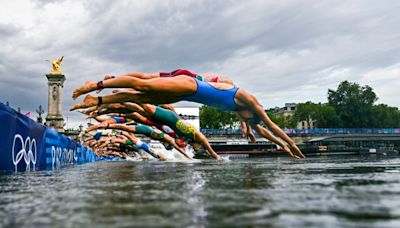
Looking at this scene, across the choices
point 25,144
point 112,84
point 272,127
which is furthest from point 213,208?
point 25,144

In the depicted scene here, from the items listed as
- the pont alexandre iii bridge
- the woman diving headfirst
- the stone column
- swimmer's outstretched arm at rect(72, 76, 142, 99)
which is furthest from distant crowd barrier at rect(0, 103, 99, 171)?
the pont alexandre iii bridge

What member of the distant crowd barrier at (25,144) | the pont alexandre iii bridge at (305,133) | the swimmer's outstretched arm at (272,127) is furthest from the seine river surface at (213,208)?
the pont alexandre iii bridge at (305,133)

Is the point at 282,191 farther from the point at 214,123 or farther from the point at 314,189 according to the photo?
the point at 214,123

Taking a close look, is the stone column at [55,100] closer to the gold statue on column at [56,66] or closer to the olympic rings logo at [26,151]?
the gold statue on column at [56,66]

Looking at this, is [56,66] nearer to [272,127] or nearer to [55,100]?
[55,100]

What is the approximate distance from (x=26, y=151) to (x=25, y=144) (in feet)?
0.78

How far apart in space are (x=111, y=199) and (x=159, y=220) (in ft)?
4.40

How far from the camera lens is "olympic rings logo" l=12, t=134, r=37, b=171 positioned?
10.3 m

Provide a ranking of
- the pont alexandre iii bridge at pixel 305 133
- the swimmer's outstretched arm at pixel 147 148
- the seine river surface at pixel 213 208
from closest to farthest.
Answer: the seine river surface at pixel 213 208
the swimmer's outstretched arm at pixel 147 148
the pont alexandre iii bridge at pixel 305 133

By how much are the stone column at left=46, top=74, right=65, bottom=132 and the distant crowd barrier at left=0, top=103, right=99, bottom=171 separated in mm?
61894

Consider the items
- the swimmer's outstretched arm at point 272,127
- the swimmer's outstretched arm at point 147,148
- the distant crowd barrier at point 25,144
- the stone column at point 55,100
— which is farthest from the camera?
the stone column at point 55,100

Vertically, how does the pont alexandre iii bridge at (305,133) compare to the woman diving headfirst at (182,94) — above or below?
above

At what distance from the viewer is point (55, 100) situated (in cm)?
7762

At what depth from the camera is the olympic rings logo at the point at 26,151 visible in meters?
10.3
